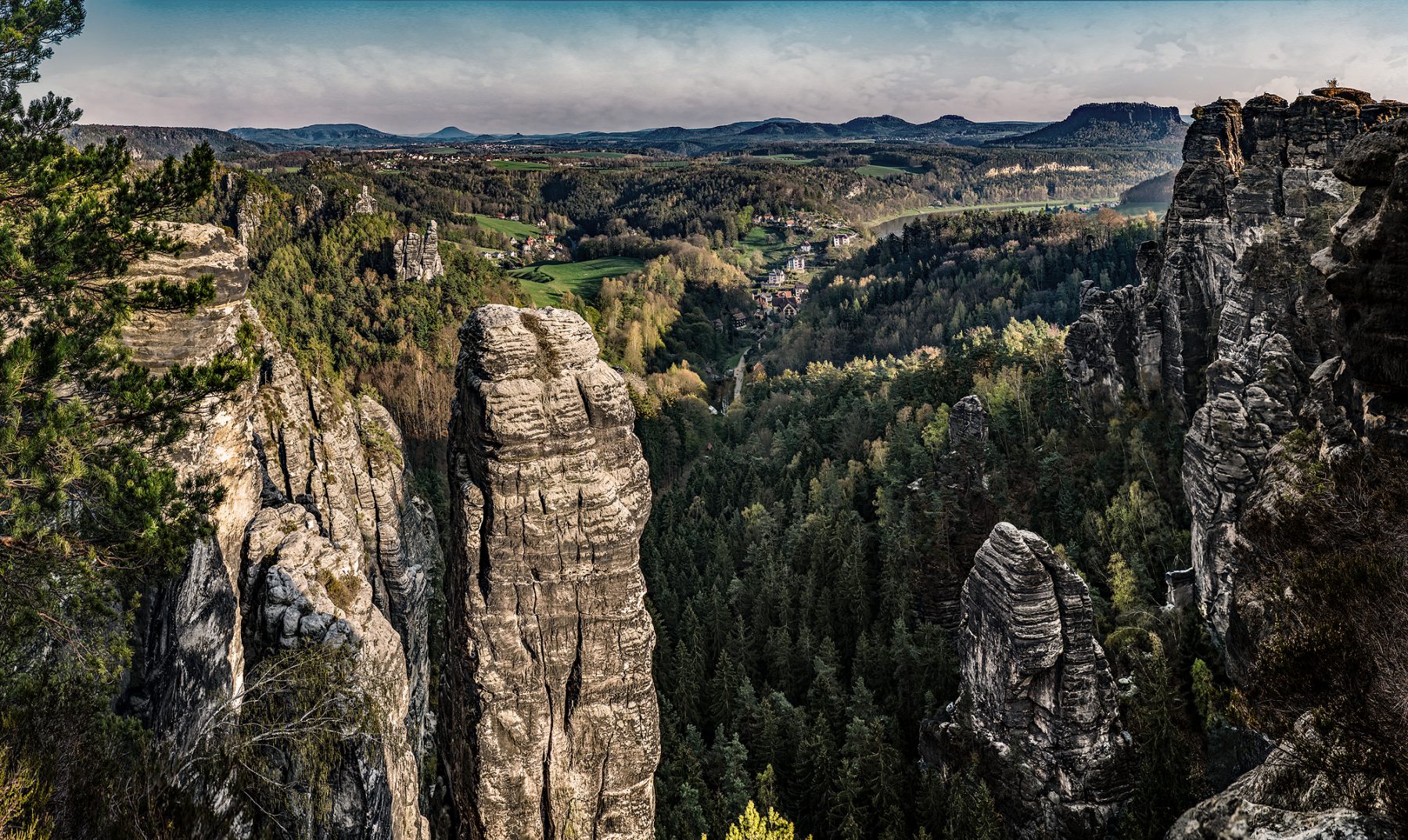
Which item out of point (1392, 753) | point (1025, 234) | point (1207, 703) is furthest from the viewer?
point (1025, 234)

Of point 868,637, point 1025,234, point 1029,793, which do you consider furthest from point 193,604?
point 1025,234

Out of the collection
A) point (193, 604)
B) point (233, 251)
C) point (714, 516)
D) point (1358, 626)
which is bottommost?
point (714, 516)

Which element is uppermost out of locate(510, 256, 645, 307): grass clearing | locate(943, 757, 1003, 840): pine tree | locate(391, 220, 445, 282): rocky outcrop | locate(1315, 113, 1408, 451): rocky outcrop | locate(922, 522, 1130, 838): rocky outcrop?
locate(1315, 113, 1408, 451): rocky outcrop

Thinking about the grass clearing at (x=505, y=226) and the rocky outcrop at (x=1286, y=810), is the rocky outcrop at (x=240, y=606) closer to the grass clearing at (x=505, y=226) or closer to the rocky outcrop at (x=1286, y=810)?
the rocky outcrop at (x=1286, y=810)

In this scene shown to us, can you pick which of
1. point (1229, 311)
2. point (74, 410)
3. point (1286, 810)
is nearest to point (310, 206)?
point (1229, 311)

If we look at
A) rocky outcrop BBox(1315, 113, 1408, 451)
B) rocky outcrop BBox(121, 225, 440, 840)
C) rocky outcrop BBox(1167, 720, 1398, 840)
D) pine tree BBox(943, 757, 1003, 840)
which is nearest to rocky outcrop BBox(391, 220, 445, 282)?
rocky outcrop BBox(121, 225, 440, 840)

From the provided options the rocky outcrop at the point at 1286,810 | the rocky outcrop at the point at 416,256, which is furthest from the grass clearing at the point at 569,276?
the rocky outcrop at the point at 1286,810

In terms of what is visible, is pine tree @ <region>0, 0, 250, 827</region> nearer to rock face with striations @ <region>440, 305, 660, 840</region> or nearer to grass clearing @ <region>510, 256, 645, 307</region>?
rock face with striations @ <region>440, 305, 660, 840</region>

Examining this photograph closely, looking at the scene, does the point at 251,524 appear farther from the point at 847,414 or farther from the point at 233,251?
the point at 847,414
